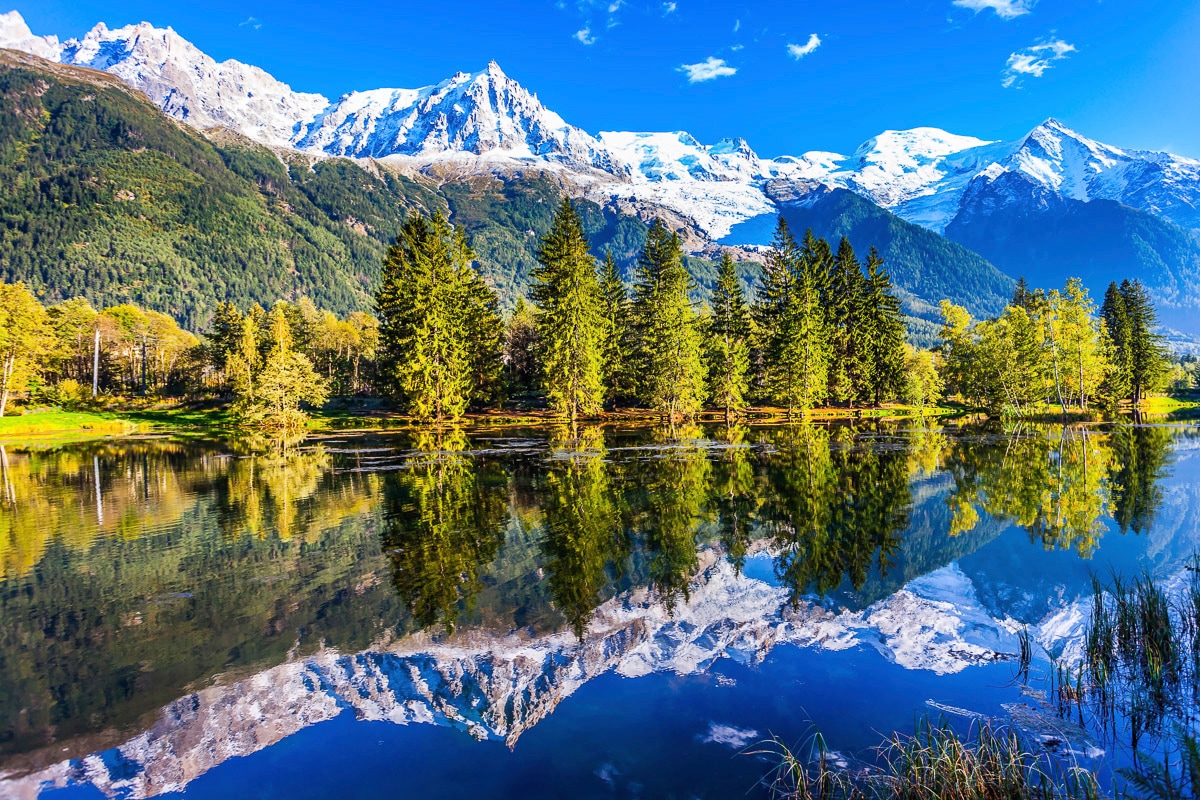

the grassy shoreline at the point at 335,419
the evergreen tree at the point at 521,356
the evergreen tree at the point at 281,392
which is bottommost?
the grassy shoreline at the point at 335,419

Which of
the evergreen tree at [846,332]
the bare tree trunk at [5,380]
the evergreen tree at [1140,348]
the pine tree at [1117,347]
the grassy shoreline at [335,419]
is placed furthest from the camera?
the evergreen tree at [1140,348]

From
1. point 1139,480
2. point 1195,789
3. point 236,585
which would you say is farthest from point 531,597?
point 1139,480

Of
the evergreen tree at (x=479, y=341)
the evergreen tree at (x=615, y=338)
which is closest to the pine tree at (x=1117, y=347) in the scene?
the evergreen tree at (x=615, y=338)

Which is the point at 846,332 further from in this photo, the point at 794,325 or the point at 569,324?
the point at 569,324

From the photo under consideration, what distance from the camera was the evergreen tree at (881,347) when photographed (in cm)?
7256

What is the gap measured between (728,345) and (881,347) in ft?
75.3

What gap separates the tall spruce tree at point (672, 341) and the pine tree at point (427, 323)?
2034cm

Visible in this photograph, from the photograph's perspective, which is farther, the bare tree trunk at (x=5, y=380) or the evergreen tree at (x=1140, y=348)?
the evergreen tree at (x=1140, y=348)

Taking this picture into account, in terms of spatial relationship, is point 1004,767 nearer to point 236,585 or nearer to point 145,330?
point 236,585

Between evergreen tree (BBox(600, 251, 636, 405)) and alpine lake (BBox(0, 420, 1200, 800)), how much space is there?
162 feet

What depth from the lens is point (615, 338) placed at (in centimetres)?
7675

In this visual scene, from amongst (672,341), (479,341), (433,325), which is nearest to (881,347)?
(672,341)

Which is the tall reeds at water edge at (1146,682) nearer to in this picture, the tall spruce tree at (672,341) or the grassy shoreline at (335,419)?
the tall spruce tree at (672,341)

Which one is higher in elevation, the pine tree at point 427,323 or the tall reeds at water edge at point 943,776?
the pine tree at point 427,323
